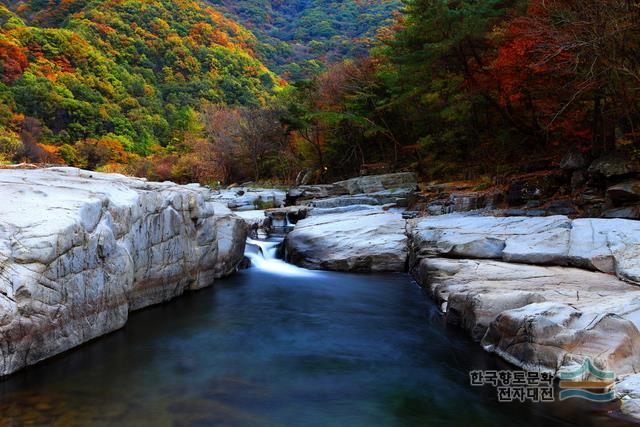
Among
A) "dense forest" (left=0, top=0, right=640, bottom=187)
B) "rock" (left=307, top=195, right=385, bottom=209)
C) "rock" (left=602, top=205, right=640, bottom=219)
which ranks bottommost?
"rock" (left=602, top=205, right=640, bottom=219)

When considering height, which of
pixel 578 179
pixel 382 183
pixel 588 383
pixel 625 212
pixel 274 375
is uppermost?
pixel 382 183

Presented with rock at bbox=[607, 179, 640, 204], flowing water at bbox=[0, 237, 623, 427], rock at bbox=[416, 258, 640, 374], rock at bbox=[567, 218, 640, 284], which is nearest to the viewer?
flowing water at bbox=[0, 237, 623, 427]

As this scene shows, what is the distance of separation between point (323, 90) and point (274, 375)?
70.2ft

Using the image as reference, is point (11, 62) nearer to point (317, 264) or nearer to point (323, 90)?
point (323, 90)

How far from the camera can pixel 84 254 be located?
19.7 ft

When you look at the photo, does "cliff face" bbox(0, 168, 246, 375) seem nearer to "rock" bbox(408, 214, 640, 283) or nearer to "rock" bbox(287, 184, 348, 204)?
"rock" bbox(408, 214, 640, 283)

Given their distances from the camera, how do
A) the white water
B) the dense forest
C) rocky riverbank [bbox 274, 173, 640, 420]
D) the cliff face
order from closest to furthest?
rocky riverbank [bbox 274, 173, 640, 420], the cliff face, the dense forest, the white water

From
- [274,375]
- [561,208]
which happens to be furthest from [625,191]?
[274,375]

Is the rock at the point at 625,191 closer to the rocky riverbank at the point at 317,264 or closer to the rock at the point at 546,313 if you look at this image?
the rocky riverbank at the point at 317,264

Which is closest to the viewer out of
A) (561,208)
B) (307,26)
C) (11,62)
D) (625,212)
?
(625,212)

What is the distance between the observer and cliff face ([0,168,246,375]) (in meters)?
5.08

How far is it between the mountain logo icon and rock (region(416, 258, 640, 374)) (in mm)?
75

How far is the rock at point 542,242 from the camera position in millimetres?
7289

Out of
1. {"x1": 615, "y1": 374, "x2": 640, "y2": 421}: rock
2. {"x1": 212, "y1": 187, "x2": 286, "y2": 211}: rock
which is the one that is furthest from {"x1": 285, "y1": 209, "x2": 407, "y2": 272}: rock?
{"x1": 212, "y1": 187, "x2": 286, "y2": 211}: rock
